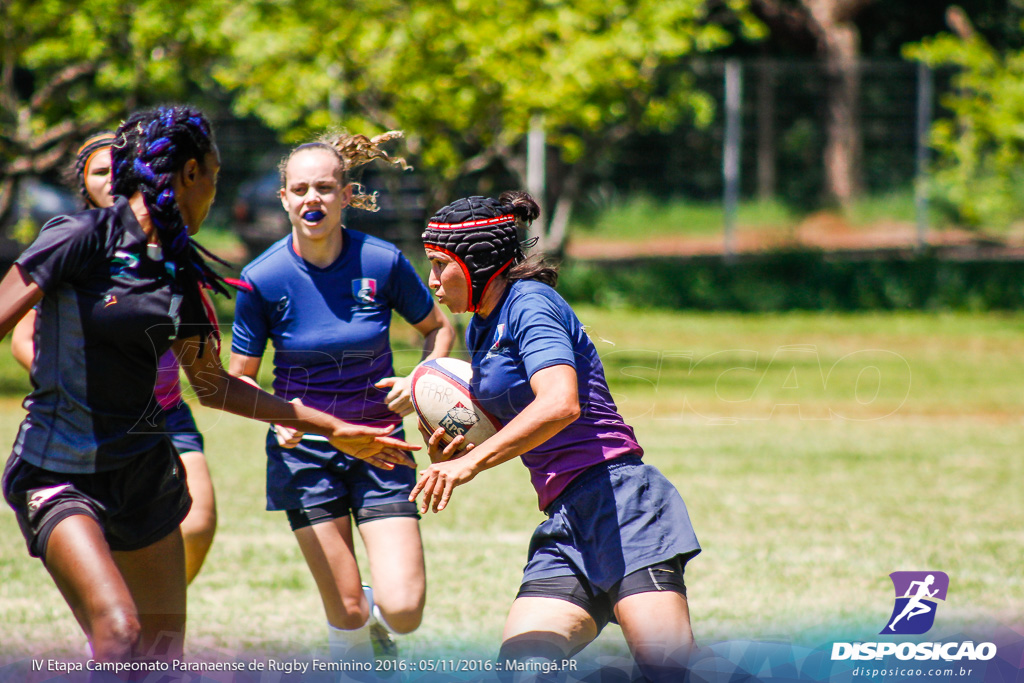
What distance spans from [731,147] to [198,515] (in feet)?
69.4

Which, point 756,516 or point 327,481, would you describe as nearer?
point 327,481

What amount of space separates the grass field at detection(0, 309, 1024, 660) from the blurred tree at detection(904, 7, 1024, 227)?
14.7 feet

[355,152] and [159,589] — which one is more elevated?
[355,152]

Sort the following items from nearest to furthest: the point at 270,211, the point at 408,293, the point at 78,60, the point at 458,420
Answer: the point at 458,420 < the point at 408,293 < the point at 78,60 < the point at 270,211

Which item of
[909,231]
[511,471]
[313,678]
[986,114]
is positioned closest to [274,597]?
[313,678]

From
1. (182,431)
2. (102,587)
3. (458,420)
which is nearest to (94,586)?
(102,587)

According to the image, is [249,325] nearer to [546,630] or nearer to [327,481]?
[327,481]

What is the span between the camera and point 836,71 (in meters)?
25.2

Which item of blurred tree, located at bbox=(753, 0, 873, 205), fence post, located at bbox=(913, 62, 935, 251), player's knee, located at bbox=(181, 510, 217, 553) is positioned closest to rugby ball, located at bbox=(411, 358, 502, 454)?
player's knee, located at bbox=(181, 510, 217, 553)

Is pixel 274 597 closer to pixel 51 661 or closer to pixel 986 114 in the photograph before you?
pixel 51 661

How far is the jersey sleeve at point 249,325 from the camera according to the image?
15.8ft

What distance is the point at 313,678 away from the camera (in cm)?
487

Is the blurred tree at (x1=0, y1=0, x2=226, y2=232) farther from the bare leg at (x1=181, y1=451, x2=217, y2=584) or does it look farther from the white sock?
the white sock

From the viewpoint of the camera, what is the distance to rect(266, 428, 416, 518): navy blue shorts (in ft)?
15.8
